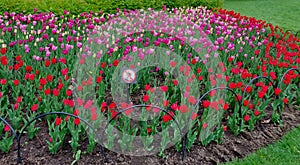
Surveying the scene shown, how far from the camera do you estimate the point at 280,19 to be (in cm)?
1185

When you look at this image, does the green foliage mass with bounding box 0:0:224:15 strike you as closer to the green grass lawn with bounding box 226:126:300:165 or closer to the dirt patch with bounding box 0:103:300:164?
the dirt patch with bounding box 0:103:300:164

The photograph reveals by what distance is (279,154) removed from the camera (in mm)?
3299

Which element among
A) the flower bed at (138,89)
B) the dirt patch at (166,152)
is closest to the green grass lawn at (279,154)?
the dirt patch at (166,152)

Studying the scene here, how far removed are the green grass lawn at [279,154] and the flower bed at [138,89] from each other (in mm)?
297

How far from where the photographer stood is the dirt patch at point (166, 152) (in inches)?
115

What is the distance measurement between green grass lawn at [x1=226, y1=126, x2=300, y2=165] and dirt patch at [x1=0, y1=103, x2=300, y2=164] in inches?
2.9

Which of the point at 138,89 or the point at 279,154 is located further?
the point at 138,89

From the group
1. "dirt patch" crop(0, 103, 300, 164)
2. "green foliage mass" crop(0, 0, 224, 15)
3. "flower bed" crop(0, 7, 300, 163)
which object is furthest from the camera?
"green foliage mass" crop(0, 0, 224, 15)

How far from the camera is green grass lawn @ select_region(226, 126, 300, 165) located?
10.4ft

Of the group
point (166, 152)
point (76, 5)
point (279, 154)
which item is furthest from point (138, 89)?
point (76, 5)

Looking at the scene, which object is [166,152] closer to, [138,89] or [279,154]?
[279,154]

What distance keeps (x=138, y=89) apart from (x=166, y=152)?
125 cm

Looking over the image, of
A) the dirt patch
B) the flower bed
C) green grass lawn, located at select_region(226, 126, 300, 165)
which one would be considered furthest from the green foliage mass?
green grass lawn, located at select_region(226, 126, 300, 165)

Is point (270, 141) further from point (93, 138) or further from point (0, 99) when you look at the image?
point (0, 99)
